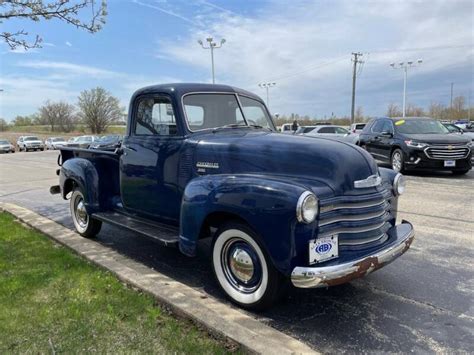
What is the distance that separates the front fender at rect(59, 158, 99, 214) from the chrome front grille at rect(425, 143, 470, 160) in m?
9.12

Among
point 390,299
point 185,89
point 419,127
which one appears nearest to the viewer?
point 390,299

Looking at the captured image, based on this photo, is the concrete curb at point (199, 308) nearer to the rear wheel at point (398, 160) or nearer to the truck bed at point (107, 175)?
the truck bed at point (107, 175)

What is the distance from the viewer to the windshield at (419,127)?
12.5m

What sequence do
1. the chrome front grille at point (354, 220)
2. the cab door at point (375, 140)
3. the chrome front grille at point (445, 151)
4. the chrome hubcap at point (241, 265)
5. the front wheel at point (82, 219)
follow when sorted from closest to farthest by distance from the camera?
the chrome front grille at point (354, 220), the chrome hubcap at point (241, 265), the front wheel at point (82, 219), the chrome front grille at point (445, 151), the cab door at point (375, 140)

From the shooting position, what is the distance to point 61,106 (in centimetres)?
8969

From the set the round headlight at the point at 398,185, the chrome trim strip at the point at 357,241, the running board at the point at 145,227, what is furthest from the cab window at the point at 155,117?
the round headlight at the point at 398,185

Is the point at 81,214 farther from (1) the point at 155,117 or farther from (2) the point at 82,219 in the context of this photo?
(1) the point at 155,117

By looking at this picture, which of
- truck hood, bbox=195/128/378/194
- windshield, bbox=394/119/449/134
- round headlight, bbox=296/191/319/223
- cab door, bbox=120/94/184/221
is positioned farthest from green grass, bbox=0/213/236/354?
windshield, bbox=394/119/449/134

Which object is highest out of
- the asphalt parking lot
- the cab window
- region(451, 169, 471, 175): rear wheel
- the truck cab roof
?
the truck cab roof

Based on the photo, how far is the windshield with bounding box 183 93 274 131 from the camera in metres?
4.64

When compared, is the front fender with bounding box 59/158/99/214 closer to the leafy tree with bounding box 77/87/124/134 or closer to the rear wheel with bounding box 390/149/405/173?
the rear wheel with bounding box 390/149/405/173

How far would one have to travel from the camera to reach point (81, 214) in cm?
631

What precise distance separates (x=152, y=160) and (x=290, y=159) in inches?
71.3

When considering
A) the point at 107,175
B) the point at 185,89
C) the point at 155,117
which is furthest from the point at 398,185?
the point at 107,175
